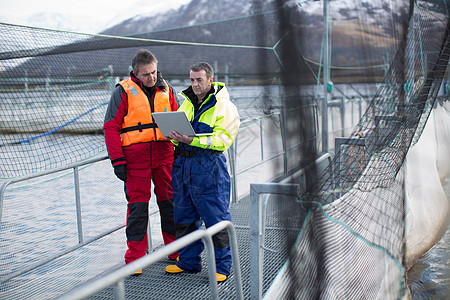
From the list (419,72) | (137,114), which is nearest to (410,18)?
(419,72)

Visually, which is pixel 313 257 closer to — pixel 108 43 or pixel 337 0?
pixel 337 0

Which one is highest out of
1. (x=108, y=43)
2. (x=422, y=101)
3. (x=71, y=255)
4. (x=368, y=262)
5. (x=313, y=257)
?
(x=108, y=43)

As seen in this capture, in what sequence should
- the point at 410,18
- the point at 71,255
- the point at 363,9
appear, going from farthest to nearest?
the point at 71,255, the point at 410,18, the point at 363,9

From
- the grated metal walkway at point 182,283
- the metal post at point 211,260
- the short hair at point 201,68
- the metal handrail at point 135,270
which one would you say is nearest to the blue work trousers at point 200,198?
the grated metal walkway at point 182,283

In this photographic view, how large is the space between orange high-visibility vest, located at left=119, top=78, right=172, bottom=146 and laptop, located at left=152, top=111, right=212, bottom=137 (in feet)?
0.77

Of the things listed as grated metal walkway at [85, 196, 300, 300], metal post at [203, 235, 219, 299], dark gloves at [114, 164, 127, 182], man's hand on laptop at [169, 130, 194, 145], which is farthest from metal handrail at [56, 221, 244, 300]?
dark gloves at [114, 164, 127, 182]

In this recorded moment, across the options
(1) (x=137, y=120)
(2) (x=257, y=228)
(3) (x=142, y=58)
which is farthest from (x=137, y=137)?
(2) (x=257, y=228)

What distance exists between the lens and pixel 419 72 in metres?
4.42

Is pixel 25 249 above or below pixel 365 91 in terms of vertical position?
below

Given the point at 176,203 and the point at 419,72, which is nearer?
the point at 176,203

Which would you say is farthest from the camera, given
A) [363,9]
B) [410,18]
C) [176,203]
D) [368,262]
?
[410,18]

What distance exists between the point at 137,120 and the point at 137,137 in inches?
4.9

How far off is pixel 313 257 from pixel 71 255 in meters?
2.94

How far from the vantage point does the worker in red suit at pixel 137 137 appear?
10.2 ft
